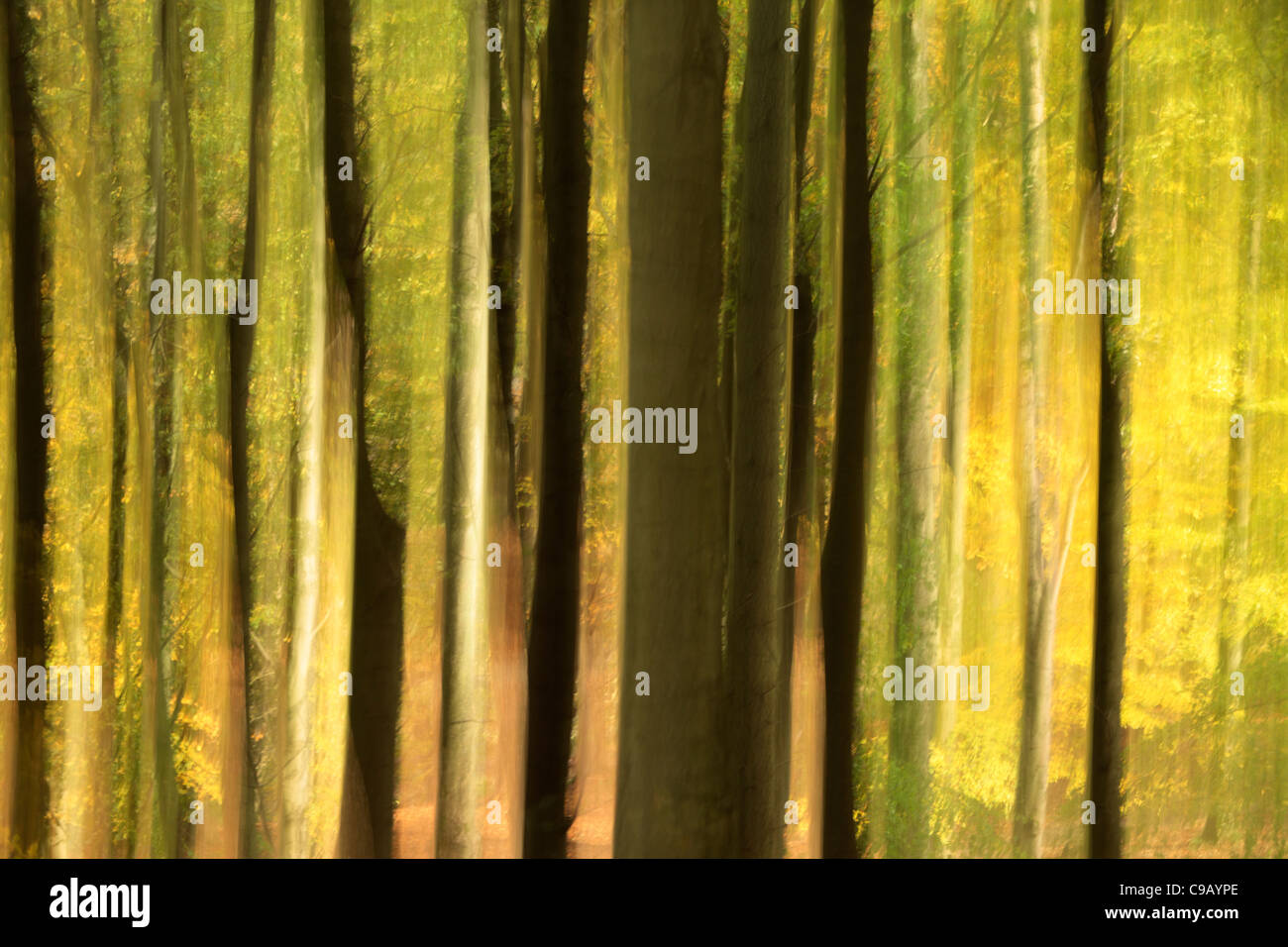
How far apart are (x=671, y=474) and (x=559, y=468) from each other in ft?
0.49

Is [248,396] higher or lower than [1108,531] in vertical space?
higher

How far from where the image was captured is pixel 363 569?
123 centimetres

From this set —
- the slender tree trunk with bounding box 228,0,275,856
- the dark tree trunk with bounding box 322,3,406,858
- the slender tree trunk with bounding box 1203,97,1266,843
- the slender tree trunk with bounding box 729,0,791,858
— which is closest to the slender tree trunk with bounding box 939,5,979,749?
the slender tree trunk with bounding box 729,0,791,858

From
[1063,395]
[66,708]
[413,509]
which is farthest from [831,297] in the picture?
[66,708]

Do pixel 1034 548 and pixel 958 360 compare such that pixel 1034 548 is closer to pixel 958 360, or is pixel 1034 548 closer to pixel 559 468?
pixel 958 360

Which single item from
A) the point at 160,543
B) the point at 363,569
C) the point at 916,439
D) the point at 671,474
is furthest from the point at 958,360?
the point at 160,543

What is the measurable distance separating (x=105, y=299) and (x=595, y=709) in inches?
33.1

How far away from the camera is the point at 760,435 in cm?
123

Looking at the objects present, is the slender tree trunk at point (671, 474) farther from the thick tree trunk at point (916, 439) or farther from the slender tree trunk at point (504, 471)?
the thick tree trunk at point (916, 439)

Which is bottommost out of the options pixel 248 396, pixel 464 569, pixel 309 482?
pixel 464 569

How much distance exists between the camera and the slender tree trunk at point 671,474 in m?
1.22

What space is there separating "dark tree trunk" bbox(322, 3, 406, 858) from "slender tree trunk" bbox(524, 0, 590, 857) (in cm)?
18

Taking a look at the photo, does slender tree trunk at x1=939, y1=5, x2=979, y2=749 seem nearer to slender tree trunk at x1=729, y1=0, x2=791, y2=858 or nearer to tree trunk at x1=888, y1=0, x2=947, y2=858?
tree trunk at x1=888, y1=0, x2=947, y2=858

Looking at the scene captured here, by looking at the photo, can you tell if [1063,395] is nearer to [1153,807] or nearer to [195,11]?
[1153,807]
